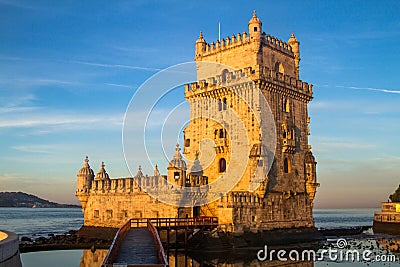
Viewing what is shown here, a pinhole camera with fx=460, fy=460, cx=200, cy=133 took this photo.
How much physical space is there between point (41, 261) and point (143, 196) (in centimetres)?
1073

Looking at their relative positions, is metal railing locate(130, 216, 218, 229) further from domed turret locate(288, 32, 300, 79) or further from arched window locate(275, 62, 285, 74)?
domed turret locate(288, 32, 300, 79)

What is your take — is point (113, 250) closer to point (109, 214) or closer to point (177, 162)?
point (177, 162)

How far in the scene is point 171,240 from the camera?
39594 millimetres

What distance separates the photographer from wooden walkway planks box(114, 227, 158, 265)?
2172 centimetres

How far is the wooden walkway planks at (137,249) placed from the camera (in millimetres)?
21719

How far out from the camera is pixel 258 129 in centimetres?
4244

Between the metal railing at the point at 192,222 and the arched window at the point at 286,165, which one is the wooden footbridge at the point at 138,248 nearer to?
the metal railing at the point at 192,222

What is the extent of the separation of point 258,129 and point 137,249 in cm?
2068

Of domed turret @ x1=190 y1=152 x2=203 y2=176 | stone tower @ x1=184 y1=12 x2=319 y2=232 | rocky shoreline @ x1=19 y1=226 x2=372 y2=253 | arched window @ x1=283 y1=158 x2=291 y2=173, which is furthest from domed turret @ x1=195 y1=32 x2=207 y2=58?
rocky shoreline @ x1=19 y1=226 x2=372 y2=253

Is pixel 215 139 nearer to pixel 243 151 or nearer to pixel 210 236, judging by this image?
pixel 243 151

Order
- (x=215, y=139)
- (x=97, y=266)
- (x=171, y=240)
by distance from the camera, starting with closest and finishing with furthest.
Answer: (x=97, y=266) < (x=171, y=240) < (x=215, y=139)

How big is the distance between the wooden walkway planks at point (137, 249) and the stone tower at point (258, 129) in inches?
422

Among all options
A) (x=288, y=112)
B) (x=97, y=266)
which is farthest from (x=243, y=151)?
(x=97, y=266)

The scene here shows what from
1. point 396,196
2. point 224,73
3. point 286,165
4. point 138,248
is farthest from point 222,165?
point 396,196
